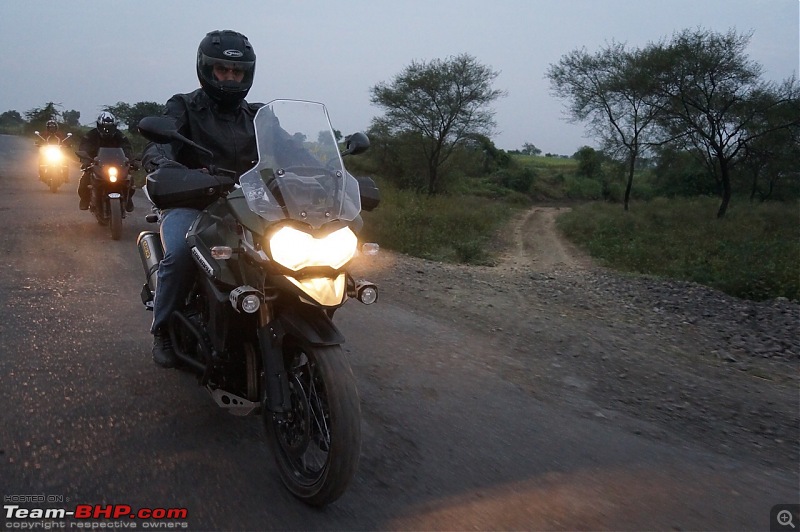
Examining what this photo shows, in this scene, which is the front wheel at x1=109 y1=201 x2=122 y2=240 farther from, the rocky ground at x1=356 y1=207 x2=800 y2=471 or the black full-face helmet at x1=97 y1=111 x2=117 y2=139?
the rocky ground at x1=356 y1=207 x2=800 y2=471

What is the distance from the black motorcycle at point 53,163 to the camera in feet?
52.1

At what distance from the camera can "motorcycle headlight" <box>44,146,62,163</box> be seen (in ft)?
53.0

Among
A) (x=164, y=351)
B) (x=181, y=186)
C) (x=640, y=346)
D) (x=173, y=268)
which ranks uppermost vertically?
(x=181, y=186)

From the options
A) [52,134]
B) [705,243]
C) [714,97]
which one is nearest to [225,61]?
[705,243]

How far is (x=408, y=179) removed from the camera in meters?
36.2

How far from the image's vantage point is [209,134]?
12.2 feet

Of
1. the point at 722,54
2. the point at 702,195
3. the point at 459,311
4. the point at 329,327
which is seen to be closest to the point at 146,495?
the point at 329,327

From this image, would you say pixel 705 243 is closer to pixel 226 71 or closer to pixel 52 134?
pixel 226 71

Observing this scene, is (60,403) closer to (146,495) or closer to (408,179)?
(146,495)

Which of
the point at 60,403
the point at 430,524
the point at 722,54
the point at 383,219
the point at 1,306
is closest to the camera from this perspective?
the point at 430,524

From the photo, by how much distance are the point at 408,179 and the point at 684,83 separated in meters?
15.2

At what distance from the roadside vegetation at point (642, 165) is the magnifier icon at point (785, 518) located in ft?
21.4

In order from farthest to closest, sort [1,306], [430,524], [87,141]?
[87,141] < [1,306] < [430,524]

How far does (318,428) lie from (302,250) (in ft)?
2.48
